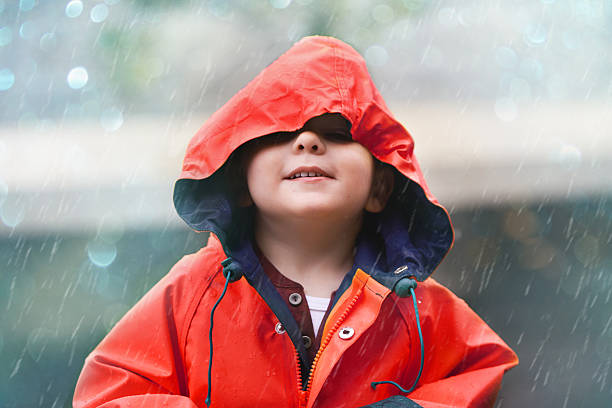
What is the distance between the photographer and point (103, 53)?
2.26 metres

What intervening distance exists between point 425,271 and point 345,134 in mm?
341

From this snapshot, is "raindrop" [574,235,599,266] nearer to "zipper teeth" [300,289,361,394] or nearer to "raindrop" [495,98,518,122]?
"raindrop" [495,98,518,122]

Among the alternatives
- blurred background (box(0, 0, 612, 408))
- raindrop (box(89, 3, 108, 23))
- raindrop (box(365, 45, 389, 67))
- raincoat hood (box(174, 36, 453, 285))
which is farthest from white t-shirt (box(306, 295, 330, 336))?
raindrop (box(89, 3, 108, 23))

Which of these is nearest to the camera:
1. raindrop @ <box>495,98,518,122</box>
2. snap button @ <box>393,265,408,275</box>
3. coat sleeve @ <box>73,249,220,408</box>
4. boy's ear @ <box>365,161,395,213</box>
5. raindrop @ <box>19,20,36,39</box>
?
coat sleeve @ <box>73,249,220,408</box>

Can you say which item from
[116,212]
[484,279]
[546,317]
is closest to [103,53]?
[116,212]

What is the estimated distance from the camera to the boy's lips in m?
1.13

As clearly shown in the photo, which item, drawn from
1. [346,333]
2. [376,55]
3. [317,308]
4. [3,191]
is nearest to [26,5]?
[3,191]

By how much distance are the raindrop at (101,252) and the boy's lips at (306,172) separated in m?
1.24

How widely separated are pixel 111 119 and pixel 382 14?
1.17 m

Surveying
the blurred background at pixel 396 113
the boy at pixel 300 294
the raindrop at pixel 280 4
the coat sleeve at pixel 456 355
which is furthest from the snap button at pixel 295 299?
the raindrop at pixel 280 4

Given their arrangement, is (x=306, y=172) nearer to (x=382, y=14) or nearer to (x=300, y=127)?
(x=300, y=127)

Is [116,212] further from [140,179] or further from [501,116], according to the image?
[501,116]

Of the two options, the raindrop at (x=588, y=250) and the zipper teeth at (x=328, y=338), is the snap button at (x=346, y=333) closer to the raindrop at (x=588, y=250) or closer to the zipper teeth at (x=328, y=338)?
the zipper teeth at (x=328, y=338)

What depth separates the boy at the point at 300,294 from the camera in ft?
3.62
